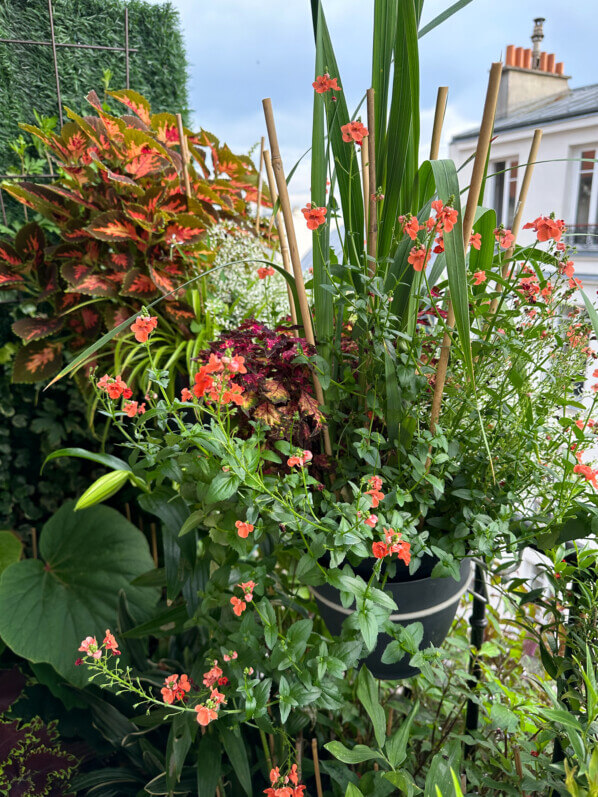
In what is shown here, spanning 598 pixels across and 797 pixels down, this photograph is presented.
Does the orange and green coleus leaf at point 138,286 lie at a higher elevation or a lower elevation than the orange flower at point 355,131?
lower

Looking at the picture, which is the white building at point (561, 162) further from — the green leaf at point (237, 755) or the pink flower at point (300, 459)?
the green leaf at point (237, 755)

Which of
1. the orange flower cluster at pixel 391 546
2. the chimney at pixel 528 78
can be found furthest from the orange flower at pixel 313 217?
the chimney at pixel 528 78

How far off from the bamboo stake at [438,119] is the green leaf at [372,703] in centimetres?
66

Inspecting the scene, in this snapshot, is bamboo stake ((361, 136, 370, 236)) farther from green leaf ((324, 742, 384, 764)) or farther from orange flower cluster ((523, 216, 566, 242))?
green leaf ((324, 742, 384, 764))

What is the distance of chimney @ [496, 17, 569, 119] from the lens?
20.7 feet

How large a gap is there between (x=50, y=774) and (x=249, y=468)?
3.21 feet

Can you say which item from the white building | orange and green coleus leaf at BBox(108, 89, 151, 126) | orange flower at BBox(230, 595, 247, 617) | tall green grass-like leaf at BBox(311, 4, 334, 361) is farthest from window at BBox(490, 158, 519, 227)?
orange and green coleus leaf at BBox(108, 89, 151, 126)

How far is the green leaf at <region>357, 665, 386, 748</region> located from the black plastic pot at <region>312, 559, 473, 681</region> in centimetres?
4

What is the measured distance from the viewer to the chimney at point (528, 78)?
630cm

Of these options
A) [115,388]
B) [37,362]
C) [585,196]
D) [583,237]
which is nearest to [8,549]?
[37,362]

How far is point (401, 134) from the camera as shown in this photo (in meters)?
0.73

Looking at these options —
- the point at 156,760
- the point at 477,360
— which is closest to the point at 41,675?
the point at 156,760

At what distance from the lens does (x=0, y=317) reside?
155cm

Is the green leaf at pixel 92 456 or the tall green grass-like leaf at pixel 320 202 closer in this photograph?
the tall green grass-like leaf at pixel 320 202
